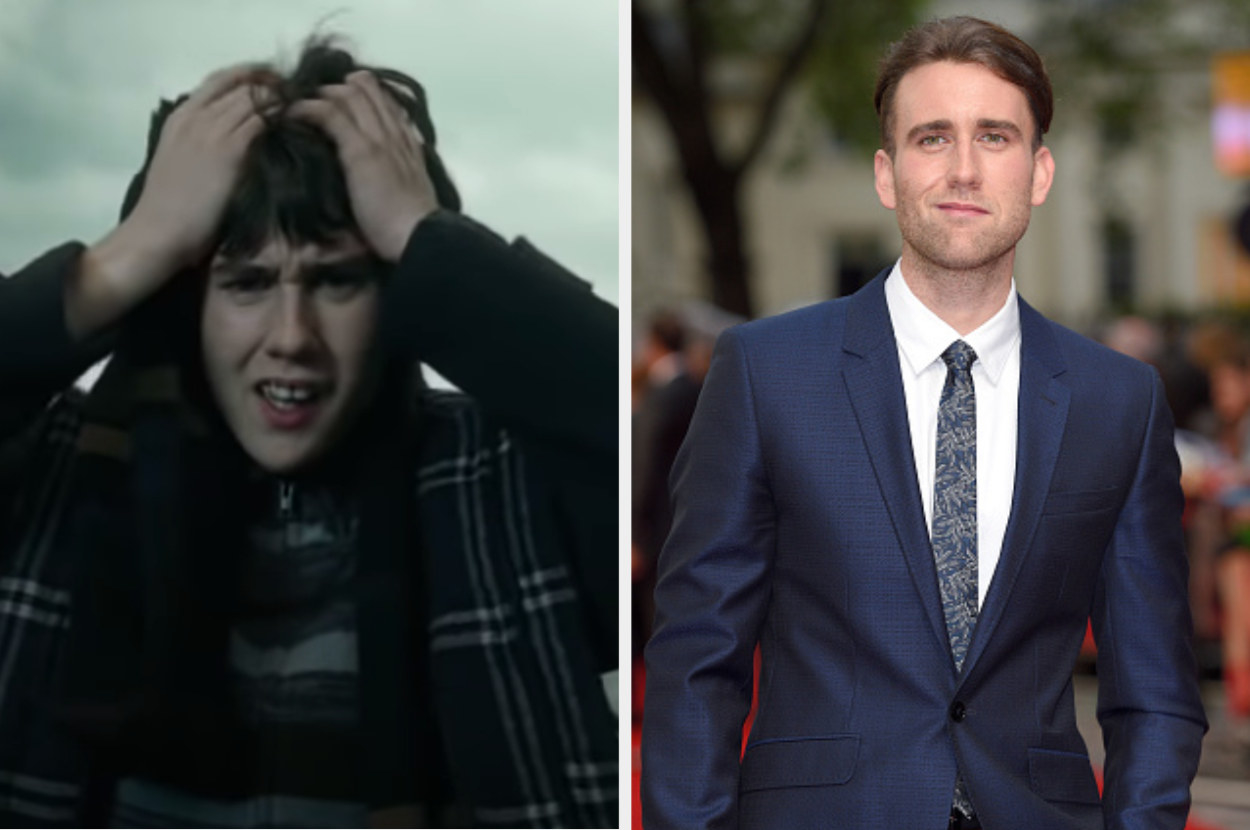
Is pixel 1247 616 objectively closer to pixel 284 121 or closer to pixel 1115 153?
pixel 284 121

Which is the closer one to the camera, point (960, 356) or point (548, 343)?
point (960, 356)

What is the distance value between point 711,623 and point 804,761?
0.70 feet

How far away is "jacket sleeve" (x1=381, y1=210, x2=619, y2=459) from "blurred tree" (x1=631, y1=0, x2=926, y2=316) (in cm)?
1050

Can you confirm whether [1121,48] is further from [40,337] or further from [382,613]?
[40,337]

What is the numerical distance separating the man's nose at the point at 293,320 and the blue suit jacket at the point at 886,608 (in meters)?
0.63

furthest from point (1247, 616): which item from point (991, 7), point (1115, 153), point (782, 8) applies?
point (991, 7)

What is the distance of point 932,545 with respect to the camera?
244cm

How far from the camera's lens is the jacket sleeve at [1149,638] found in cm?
257

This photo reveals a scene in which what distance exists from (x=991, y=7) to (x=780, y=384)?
32937mm

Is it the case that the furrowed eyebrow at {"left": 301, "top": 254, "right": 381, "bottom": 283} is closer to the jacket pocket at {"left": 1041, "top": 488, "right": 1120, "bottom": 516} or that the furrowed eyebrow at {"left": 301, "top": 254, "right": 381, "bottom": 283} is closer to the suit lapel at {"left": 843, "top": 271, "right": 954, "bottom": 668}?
the suit lapel at {"left": 843, "top": 271, "right": 954, "bottom": 668}

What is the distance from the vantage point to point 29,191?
112 inches

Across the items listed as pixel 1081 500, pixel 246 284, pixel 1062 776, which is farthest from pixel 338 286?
pixel 1062 776

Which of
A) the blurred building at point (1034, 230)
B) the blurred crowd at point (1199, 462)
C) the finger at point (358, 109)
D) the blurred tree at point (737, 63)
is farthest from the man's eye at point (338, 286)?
the blurred building at point (1034, 230)

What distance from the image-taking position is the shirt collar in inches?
99.0
